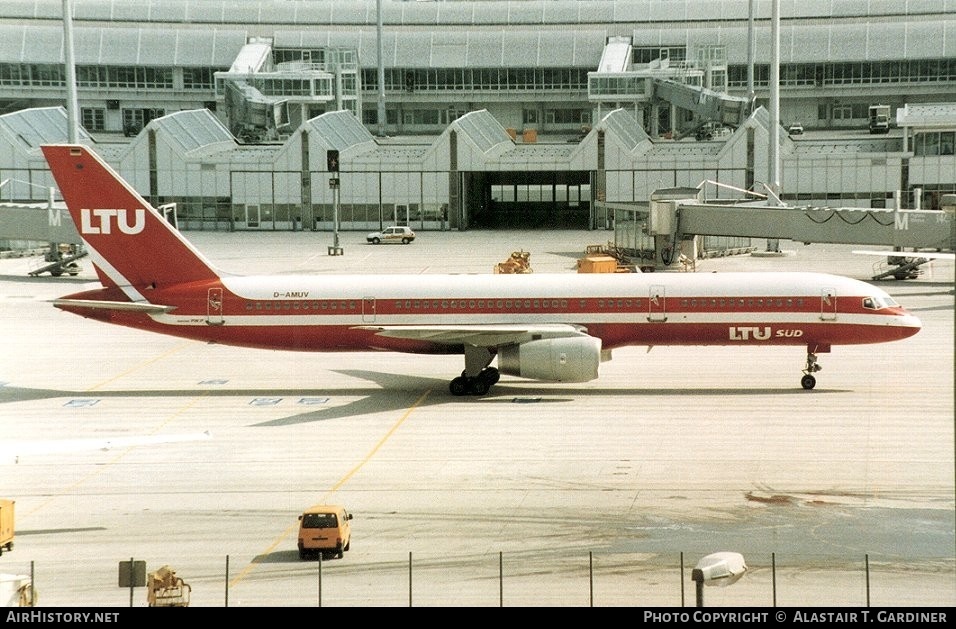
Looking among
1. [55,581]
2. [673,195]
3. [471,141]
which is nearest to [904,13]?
[471,141]

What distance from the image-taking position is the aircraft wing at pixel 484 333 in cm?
5144

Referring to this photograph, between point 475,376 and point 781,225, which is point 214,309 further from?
point 781,225

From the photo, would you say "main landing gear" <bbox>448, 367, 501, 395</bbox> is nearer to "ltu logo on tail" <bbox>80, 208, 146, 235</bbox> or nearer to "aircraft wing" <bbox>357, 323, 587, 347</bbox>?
"aircraft wing" <bbox>357, 323, 587, 347</bbox>

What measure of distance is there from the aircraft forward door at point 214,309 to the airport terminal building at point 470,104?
83633mm

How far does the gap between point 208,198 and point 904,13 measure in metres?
88.7

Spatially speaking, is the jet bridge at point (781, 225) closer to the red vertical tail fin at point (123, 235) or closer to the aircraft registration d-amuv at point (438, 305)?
the aircraft registration d-amuv at point (438, 305)

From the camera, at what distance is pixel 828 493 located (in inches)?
1420

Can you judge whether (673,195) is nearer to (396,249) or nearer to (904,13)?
(396,249)

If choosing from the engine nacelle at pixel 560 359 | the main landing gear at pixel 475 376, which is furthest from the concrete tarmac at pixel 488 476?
the engine nacelle at pixel 560 359

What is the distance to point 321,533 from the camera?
30375 millimetres
